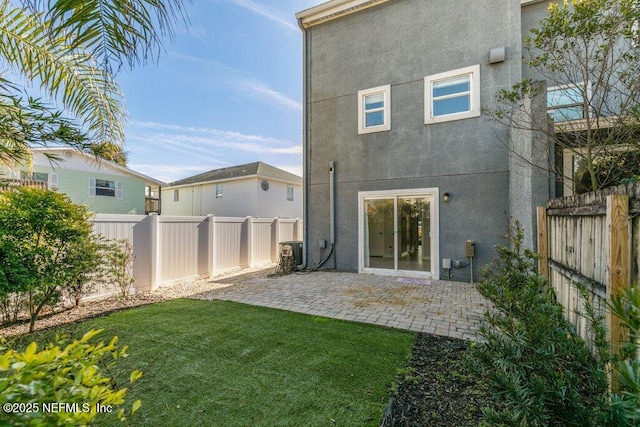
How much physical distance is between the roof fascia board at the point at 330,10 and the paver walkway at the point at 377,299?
8469 millimetres

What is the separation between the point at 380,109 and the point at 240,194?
13.7 meters

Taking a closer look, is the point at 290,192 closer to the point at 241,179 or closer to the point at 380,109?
the point at 241,179

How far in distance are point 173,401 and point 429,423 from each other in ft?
7.74

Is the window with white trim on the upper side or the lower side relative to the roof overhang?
lower

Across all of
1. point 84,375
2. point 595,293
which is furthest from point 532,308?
point 84,375

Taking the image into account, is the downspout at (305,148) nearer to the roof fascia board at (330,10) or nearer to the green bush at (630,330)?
the roof fascia board at (330,10)

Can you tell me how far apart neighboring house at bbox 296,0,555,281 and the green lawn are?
4.53 meters

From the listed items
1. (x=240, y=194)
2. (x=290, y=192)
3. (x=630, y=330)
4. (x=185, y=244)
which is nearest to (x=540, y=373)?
(x=630, y=330)

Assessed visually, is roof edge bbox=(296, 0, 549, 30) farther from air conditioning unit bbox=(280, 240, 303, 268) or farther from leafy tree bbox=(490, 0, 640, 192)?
air conditioning unit bbox=(280, 240, 303, 268)

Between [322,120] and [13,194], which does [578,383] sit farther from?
[322,120]

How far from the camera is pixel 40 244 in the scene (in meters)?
4.60

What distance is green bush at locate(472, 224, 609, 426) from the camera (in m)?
1.34

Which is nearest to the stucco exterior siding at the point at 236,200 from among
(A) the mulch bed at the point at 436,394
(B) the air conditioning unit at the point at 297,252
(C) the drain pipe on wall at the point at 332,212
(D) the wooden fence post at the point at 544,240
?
(B) the air conditioning unit at the point at 297,252

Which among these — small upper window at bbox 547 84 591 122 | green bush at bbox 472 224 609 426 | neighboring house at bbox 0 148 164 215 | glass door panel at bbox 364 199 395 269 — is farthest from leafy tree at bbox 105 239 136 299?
neighboring house at bbox 0 148 164 215
